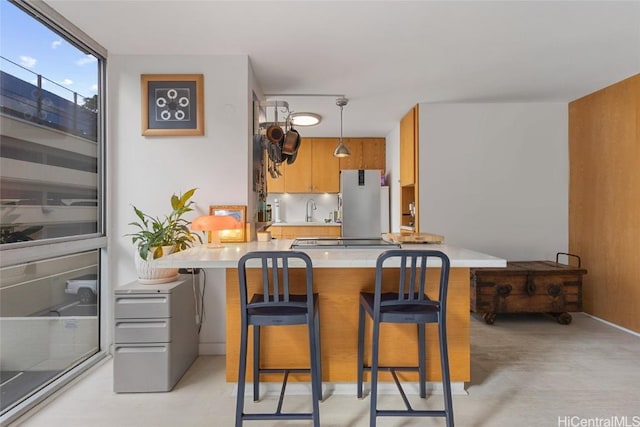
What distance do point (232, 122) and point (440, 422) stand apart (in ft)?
8.19

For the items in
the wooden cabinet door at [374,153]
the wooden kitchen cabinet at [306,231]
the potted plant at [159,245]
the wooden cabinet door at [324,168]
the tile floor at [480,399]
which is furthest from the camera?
A: the wooden cabinet door at [374,153]

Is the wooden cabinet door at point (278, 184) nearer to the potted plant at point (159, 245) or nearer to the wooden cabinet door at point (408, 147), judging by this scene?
the wooden cabinet door at point (408, 147)

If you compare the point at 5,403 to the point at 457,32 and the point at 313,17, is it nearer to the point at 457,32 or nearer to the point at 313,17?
the point at 313,17

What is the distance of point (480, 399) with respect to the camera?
82.0 inches

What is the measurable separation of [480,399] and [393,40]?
96.7 inches

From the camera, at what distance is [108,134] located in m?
2.77

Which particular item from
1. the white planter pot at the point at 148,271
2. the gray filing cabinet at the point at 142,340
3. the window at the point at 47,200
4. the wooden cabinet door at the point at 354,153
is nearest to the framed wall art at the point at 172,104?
the window at the point at 47,200

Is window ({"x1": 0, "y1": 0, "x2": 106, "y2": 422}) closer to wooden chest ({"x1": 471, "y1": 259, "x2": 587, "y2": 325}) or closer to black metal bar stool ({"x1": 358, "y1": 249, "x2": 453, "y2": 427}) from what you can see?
black metal bar stool ({"x1": 358, "y1": 249, "x2": 453, "y2": 427})

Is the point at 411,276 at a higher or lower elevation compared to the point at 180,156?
lower

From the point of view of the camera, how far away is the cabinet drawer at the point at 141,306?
2.16m

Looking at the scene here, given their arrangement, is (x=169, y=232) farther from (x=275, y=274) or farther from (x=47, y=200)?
(x=275, y=274)

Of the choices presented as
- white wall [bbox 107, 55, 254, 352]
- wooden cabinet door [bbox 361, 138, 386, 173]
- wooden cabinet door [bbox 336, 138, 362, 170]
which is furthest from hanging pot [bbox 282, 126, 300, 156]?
wooden cabinet door [bbox 361, 138, 386, 173]

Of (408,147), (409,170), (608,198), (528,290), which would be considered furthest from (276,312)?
(608,198)

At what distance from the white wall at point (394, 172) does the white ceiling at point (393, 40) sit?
1446 mm
